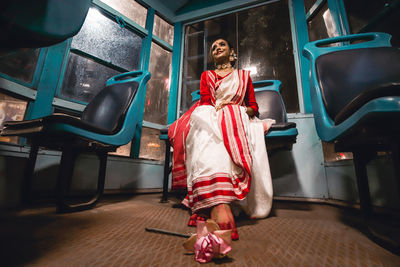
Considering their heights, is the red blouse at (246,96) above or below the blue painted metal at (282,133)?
above

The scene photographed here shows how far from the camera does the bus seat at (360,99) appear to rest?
0.48 metres

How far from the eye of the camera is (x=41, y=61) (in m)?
1.48

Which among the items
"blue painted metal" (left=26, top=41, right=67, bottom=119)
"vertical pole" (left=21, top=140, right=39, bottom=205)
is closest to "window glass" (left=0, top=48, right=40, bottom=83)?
"blue painted metal" (left=26, top=41, right=67, bottom=119)

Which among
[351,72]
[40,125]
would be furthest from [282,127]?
[40,125]

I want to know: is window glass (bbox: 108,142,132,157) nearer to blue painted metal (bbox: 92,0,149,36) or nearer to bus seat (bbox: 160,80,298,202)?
bus seat (bbox: 160,80,298,202)

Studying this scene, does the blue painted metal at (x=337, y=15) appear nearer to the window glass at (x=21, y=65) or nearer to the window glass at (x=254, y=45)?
the window glass at (x=254, y=45)

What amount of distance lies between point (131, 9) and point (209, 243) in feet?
9.50

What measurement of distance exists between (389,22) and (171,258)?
1988 mm

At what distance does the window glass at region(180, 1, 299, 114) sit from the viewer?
204 cm

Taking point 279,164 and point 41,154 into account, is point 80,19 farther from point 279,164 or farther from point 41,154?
point 279,164

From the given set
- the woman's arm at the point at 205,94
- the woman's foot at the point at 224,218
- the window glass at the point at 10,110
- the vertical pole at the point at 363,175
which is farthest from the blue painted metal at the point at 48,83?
the vertical pole at the point at 363,175

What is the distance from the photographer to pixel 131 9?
7.53 ft

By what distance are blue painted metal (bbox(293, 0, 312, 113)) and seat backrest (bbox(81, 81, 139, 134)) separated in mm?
1739

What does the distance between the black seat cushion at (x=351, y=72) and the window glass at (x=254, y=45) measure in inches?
40.7
